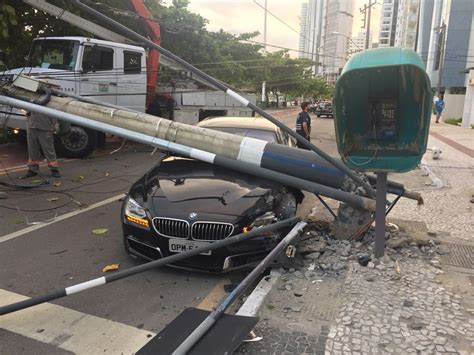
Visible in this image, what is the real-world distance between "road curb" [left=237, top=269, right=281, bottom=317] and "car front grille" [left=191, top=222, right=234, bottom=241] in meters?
0.57

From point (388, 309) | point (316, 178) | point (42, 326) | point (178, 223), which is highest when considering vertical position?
point (316, 178)

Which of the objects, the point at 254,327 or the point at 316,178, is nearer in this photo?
the point at 254,327

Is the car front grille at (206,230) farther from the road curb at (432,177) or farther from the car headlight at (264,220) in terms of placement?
the road curb at (432,177)

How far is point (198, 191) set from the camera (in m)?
4.61

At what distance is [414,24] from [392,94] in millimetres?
83051

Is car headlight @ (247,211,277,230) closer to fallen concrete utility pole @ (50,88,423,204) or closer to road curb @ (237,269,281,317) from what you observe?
road curb @ (237,269,281,317)

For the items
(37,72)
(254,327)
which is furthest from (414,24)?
(254,327)

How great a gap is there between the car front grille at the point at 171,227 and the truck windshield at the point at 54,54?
26.3 ft

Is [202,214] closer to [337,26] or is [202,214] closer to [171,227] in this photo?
[171,227]

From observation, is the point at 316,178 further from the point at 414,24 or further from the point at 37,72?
the point at 414,24

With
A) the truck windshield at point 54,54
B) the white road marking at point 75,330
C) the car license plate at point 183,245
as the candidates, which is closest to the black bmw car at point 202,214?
the car license plate at point 183,245

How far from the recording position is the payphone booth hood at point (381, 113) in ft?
12.8

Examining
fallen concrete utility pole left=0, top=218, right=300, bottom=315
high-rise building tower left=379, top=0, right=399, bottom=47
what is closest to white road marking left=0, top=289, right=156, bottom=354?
fallen concrete utility pole left=0, top=218, right=300, bottom=315

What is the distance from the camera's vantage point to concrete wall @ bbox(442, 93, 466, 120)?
37250 mm
